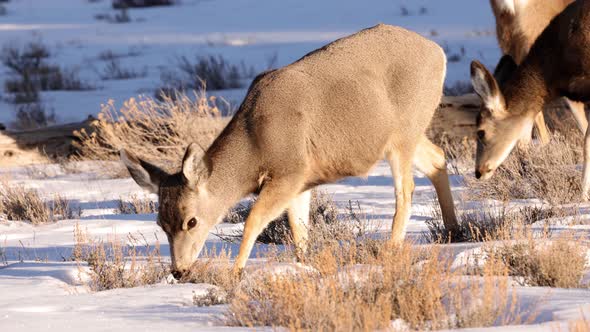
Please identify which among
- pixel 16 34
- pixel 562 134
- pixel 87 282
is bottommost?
pixel 16 34

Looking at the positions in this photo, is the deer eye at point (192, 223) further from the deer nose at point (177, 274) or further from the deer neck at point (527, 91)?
the deer neck at point (527, 91)

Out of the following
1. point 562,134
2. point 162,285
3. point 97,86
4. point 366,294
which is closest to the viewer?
point 366,294

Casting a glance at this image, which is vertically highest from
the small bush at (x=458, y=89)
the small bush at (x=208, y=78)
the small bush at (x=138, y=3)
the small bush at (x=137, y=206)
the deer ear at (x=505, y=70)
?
the deer ear at (x=505, y=70)

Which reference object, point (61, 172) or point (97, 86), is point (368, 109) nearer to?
point (61, 172)

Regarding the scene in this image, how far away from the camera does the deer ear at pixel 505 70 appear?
1073 centimetres

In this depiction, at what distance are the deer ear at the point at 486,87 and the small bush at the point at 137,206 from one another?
4.28 meters

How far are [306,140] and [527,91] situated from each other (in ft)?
9.33

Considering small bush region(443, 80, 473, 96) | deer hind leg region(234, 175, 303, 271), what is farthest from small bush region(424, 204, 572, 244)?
small bush region(443, 80, 473, 96)

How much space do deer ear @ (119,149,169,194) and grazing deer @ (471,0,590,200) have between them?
10.5 ft

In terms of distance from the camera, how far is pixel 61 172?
1602 centimetres

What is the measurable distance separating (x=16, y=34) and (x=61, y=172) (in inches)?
865

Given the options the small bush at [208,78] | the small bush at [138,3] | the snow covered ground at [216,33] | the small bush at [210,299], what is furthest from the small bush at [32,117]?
the small bush at [138,3]

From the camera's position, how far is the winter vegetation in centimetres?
608

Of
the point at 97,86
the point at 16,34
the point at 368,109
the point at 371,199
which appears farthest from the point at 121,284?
the point at 16,34
